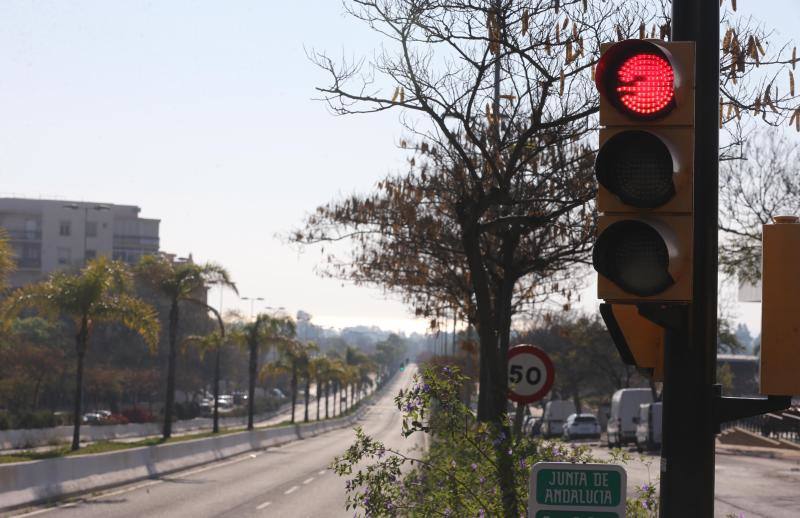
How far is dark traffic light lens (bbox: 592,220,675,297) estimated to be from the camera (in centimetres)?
410

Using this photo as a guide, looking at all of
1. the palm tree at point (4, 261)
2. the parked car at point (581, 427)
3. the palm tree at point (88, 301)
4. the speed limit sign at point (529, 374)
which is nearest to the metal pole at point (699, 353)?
the speed limit sign at point (529, 374)

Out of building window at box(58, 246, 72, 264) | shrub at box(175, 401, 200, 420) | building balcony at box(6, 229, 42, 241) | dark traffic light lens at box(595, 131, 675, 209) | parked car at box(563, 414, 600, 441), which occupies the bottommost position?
shrub at box(175, 401, 200, 420)

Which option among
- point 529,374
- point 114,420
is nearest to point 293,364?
point 114,420

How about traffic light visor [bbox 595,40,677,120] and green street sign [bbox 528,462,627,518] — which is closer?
traffic light visor [bbox 595,40,677,120]

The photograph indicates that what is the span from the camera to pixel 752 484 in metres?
26.5

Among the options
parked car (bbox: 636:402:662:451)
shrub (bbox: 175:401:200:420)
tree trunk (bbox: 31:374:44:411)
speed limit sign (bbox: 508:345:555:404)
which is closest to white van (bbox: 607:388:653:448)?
parked car (bbox: 636:402:662:451)

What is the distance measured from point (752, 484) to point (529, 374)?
48.5 feet

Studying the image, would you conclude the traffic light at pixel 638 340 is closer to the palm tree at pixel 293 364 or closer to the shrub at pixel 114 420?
the shrub at pixel 114 420

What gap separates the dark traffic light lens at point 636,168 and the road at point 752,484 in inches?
395

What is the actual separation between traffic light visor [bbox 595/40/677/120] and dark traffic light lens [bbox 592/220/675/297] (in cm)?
49

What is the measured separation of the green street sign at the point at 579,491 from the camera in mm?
5148

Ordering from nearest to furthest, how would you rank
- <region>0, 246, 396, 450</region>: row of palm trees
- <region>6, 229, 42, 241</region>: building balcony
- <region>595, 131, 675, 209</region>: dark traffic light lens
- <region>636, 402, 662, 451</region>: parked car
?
1. <region>595, 131, 675, 209</region>: dark traffic light lens
2. <region>0, 246, 396, 450</region>: row of palm trees
3. <region>636, 402, 662, 451</region>: parked car
4. <region>6, 229, 42, 241</region>: building balcony

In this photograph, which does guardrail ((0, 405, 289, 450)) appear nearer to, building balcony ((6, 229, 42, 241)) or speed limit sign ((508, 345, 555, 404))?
speed limit sign ((508, 345, 555, 404))

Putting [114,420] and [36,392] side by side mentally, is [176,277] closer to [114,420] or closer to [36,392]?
[114,420]
